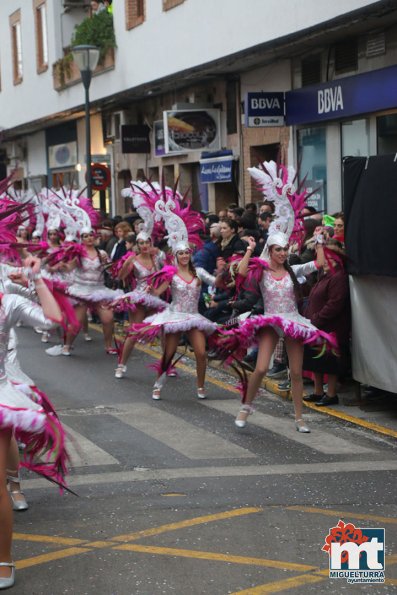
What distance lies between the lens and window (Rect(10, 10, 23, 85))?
39.7 metres

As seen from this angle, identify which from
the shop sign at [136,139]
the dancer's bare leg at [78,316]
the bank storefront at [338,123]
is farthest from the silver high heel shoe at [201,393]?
the shop sign at [136,139]

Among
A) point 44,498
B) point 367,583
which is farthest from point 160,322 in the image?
point 367,583

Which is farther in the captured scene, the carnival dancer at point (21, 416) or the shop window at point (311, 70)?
the shop window at point (311, 70)

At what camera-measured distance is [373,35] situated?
1702cm

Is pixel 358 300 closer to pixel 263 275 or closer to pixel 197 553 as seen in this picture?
pixel 263 275

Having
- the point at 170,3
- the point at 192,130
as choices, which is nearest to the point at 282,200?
the point at 192,130

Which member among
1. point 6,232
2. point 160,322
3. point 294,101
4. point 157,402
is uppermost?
point 294,101

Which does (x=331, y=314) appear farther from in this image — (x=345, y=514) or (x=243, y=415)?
(x=345, y=514)

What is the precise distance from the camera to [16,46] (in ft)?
134

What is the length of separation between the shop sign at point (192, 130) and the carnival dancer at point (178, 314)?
1077 cm

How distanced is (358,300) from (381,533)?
15.6 ft

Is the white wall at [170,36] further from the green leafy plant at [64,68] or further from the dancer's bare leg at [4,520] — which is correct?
the dancer's bare leg at [4,520]

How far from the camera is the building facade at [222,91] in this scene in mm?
17297

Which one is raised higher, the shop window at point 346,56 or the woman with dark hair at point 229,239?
the shop window at point 346,56
